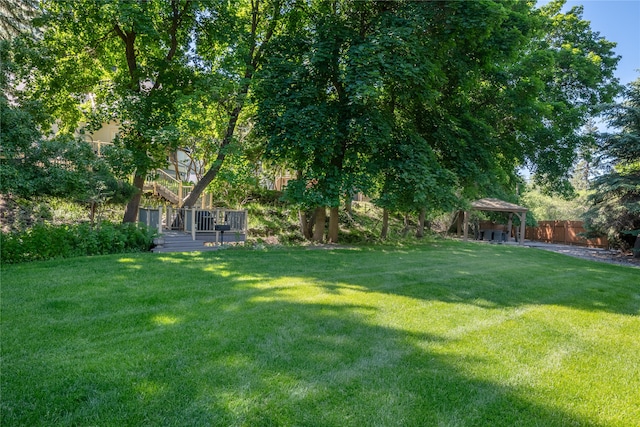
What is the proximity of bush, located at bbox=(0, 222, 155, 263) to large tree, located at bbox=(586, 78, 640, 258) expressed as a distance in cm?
1593

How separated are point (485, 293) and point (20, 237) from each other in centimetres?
796

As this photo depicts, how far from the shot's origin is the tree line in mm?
8883

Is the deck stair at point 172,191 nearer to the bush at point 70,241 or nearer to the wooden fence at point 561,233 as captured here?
the bush at point 70,241

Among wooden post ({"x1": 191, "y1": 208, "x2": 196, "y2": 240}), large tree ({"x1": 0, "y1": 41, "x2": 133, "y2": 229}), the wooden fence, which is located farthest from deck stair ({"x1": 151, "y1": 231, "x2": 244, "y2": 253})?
the wooden fence

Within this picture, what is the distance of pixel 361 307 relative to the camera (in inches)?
173

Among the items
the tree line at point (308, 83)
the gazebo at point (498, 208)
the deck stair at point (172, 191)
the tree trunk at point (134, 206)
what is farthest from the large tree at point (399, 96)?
the gazebo at point (498, 208)

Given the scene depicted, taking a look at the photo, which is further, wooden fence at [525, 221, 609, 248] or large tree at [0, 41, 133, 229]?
wooden fence at [525, 221, 609, 248]

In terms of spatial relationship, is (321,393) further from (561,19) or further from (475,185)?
(561,19)

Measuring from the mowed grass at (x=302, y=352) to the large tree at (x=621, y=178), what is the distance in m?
10.1

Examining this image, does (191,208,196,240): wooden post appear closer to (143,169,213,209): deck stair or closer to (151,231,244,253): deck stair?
(151,231,244,253): deck stair

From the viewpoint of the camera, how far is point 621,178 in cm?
1373

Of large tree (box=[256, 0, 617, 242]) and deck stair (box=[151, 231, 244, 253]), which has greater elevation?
large tree (box=[256, 0, 617, 242])

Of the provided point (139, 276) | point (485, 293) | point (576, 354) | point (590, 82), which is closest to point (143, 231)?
point (139, 276)

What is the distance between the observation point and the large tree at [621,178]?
44.4 ft
